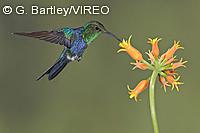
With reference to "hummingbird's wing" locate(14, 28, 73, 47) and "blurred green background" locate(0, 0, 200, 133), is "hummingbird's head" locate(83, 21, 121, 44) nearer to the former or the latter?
"hummingbird's wing" locate(14, 28, 73, 47)

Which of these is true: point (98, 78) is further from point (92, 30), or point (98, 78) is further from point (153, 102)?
point (153, 102)

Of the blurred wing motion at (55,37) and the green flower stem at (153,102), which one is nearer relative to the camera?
the green flower stem at (153,102)

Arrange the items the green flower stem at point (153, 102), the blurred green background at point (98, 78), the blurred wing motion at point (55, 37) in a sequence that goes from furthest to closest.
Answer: the blurred green background at point (98, 78), the blurred wing motion at point (55, 37), the green flower stem at point (153, 102)

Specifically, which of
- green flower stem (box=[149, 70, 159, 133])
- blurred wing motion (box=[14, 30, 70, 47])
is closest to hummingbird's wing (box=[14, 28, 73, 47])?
blurred wing motion (box=[14, 30, 70, 47])

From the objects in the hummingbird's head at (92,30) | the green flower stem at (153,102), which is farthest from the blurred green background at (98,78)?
the green flower stem at (153,102)

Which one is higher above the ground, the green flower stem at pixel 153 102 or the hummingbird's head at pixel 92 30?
the hummingbird's head at pixel 92 30

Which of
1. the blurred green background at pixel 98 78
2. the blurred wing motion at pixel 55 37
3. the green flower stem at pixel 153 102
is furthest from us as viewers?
the blurred green background at pixel 98 78

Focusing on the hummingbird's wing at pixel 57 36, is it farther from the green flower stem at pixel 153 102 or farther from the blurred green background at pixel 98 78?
the blurred green background at pixel 98 78

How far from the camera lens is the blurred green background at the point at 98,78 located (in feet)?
5.34

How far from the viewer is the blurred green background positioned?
1.63m

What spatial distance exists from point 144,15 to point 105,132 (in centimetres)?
49

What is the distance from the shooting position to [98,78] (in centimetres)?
169

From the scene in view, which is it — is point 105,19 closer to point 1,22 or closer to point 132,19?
point 132,19

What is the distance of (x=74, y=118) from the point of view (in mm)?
1670
